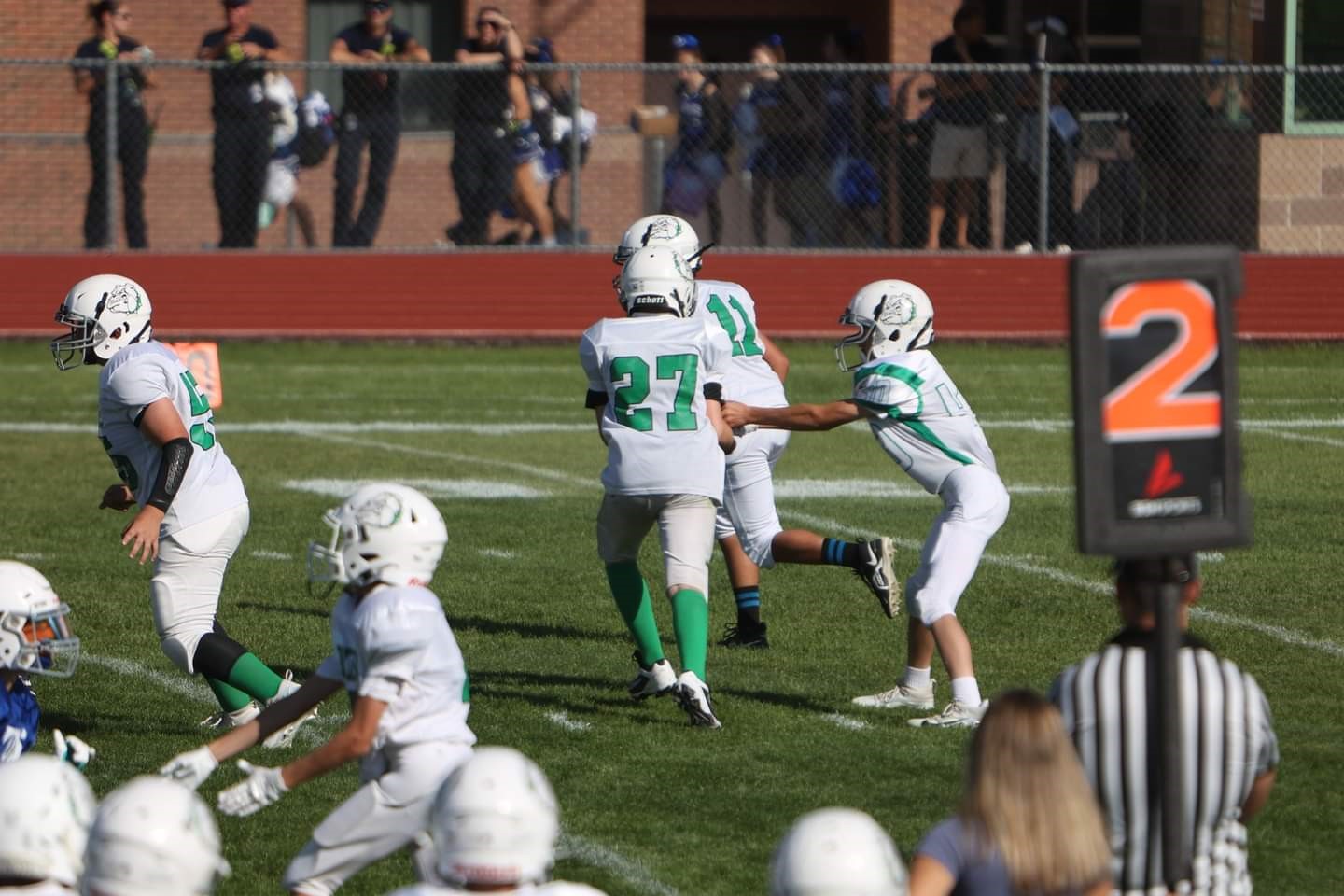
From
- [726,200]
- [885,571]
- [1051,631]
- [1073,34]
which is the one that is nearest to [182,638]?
[885,571]

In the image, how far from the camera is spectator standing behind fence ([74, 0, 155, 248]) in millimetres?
19094

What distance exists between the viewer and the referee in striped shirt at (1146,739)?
14.7 ft

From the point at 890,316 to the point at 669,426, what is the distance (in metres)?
0.94

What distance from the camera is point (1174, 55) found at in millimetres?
24641

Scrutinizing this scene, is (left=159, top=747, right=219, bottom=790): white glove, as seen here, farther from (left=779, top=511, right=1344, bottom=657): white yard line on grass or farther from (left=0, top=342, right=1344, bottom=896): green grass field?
(left=779, top=511, right=1344, bottom=657): white yard line on grass

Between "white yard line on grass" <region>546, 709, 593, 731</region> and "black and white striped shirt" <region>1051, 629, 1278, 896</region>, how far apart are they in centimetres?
355

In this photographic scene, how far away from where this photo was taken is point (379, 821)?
5.11m

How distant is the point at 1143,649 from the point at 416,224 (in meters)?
16.7

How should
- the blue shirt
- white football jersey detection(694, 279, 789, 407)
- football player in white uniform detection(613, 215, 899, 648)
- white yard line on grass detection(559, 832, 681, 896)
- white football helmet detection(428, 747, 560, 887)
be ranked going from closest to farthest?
1. white football helmet detection(428, 747, 560, 887)
2. the blue shirt
3. white yard line on grass detection(559, 832, 681, 896)
4. football player in white uniform detection(613, 215, 899, 648)
5. white football jersey detection(694, 279, 789, 407)

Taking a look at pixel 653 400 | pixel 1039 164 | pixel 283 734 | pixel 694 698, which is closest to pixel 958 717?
pixel 694 698

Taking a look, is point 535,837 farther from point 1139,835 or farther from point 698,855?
point 698,855

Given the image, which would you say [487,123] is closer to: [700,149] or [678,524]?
[700,149]

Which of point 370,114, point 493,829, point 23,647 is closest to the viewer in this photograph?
point 493,829

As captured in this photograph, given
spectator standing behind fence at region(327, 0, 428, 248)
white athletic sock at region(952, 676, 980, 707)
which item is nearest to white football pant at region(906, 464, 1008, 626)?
white athletic sock at region(952, 676, 980, 707)
